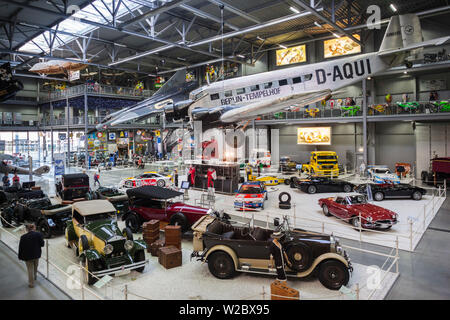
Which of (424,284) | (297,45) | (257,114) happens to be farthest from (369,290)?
(297,45)

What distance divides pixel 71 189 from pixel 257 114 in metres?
10.1

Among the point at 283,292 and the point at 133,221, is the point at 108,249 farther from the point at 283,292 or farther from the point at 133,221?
the point at 283,292

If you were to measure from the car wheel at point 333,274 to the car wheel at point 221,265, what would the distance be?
2.05m

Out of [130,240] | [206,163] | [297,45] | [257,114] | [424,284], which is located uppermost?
[297,45]

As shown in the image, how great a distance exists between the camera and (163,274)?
7562 millimetres

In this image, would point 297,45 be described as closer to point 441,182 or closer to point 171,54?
point 171,54

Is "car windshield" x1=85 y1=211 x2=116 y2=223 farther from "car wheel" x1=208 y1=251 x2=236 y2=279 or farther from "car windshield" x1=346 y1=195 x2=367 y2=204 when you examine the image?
"car windshield" x1=346 y1=195 x2=367 y2=204

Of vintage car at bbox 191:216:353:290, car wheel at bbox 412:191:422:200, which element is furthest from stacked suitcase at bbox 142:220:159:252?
car wheel at bbox 412:191:422:200

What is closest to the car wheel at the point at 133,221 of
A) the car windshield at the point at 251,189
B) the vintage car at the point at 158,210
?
the vintage car at the point at 158,210

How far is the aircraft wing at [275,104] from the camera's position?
577 inches

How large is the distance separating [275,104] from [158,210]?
8.25 m

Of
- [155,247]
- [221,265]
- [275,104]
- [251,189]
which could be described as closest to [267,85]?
[275,104]

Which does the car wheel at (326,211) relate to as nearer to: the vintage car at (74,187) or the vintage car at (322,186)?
the vintage car at (322,186)

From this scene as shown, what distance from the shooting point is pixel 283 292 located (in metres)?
5.70
